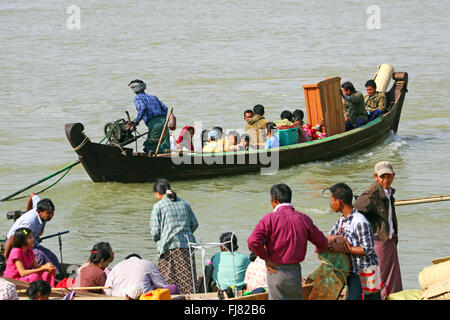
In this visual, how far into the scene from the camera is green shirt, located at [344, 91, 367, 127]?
1344cm

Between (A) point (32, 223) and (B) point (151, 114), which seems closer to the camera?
(A) point (32, 223)

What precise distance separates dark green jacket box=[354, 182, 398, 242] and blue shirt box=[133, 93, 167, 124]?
242 inches

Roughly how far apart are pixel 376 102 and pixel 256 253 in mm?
9599

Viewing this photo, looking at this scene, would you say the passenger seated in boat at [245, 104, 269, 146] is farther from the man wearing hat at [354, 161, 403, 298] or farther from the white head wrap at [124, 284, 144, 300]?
the white head wrap at [124, 284, 144, 300]

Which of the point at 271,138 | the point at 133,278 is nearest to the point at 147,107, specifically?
the point at 271,138

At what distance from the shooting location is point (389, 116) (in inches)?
585

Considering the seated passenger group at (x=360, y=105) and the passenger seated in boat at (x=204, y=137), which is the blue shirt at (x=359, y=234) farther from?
the seated passenger group at (x=360, y=105)

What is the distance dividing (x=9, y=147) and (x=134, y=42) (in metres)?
16.1

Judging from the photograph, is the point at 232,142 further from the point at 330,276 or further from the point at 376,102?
the point at 330,276

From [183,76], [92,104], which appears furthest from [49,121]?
[183,76]

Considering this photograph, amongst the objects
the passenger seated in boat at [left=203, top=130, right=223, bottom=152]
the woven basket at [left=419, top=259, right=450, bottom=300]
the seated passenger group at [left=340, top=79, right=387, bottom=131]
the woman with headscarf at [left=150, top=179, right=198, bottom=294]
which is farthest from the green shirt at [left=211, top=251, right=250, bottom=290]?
the seated passenger group at [left=340, top=79, right=387, bottom=131]

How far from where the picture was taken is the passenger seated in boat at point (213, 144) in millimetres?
12633

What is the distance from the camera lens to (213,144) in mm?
12773

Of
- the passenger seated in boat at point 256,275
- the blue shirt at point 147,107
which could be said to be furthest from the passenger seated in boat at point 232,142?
the passenger seated in boat at point 256,275
